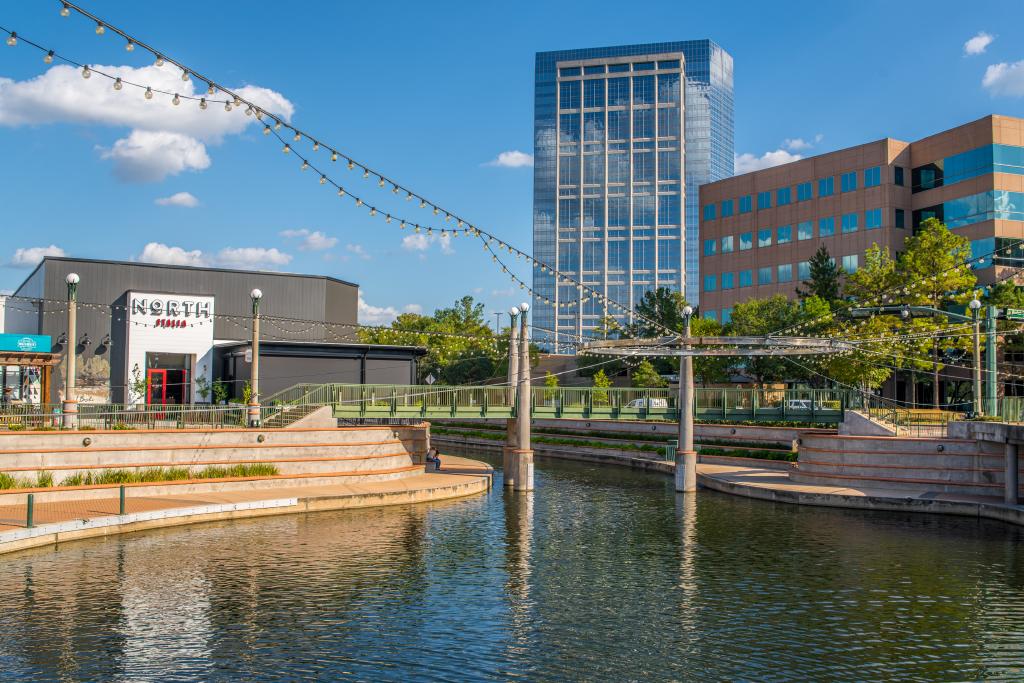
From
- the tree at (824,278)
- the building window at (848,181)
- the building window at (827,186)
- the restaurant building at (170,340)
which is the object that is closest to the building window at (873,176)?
the building window at (848,181)

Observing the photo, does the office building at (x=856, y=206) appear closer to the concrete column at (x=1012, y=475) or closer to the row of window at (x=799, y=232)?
the row of window at (x=799, y=232)

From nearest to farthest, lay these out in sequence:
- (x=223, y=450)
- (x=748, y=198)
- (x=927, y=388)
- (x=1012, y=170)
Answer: (x=223, y=450) < (x=1012, y=170) < (x=927, y=388) < (x=748, y=198)

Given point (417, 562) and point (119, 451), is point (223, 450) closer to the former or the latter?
point (119, 451)

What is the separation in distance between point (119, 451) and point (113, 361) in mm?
33137

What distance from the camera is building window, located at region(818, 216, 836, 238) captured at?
8662cm

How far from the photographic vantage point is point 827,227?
286 feet

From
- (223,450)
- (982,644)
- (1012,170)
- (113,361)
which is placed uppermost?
(1012,170)

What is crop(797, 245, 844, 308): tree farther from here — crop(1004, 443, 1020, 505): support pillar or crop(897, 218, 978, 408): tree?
crop(1004, 443, 1020, 505): support pillar

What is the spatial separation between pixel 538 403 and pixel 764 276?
4930cm

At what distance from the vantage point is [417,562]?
2520 cm

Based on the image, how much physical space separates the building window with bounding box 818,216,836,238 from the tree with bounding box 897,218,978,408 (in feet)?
80.5

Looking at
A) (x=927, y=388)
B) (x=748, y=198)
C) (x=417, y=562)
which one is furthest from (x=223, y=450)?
(x=748, y=198)

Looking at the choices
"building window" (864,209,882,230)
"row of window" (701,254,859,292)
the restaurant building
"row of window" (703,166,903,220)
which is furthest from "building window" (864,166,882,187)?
the restaurant building

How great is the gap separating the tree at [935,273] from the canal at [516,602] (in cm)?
2683
